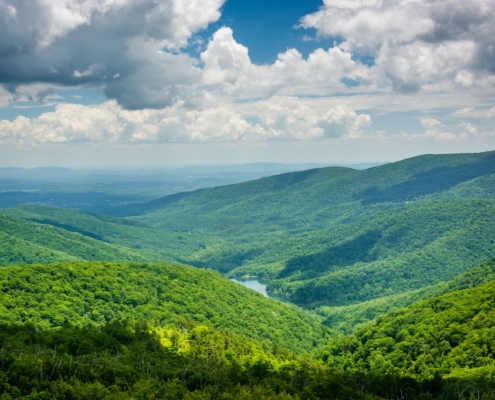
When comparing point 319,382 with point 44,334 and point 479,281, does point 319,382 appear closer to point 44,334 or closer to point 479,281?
point 44,334

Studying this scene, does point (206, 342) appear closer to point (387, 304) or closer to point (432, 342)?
point (432, 342)

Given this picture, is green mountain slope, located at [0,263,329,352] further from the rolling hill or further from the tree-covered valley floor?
the rolling hill

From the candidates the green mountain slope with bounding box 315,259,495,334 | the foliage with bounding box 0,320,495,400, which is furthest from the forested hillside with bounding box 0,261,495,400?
the green mountain slope with bounding box 315,259,495,334

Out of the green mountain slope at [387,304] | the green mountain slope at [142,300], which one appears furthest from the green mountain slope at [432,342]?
the green mountain slope at [387,304]

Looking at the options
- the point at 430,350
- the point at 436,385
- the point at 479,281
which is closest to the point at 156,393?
the point at 436,385

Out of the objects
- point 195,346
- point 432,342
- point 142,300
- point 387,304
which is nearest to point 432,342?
point 432,342

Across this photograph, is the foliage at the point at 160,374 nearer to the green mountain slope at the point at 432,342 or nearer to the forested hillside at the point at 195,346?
the forested hillside at the point at 195,346

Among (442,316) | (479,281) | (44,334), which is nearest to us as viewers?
A: (44,334)
